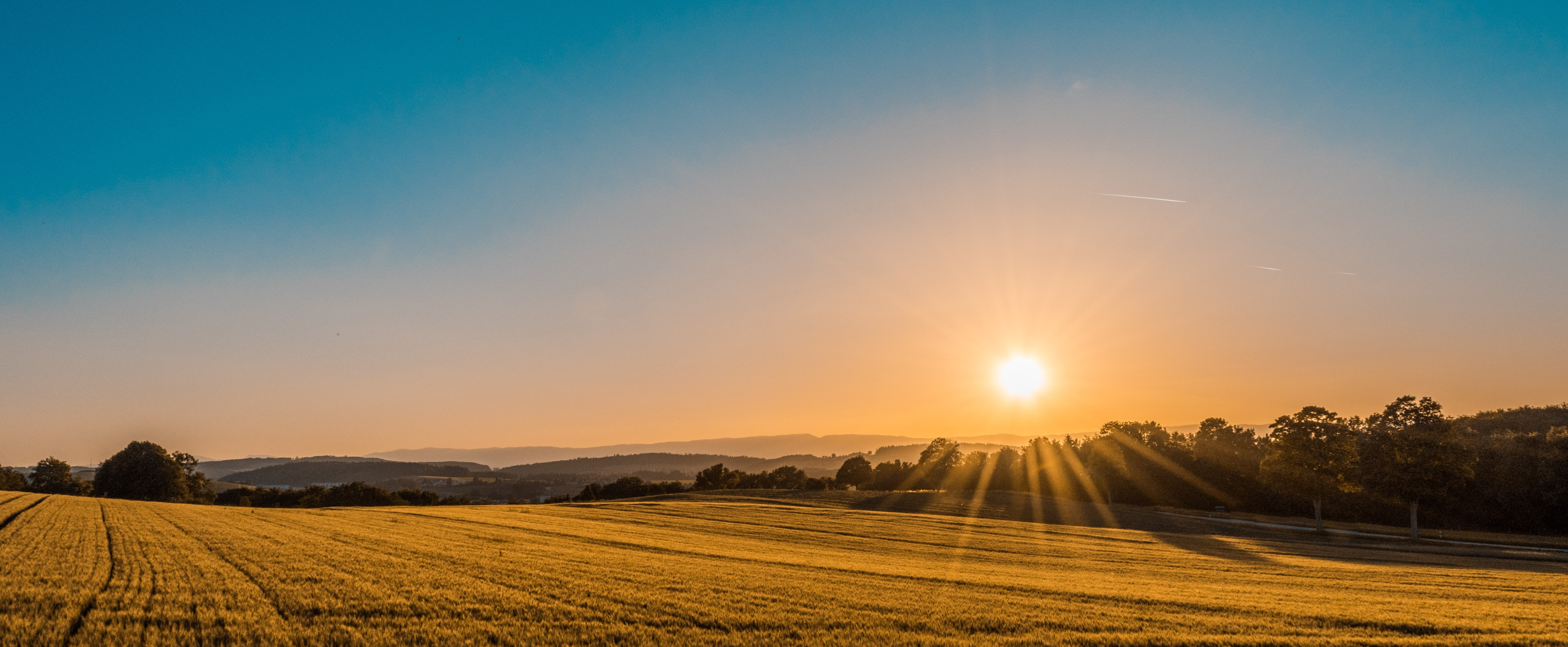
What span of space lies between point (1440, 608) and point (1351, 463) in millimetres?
49392

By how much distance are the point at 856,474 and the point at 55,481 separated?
4896 inches

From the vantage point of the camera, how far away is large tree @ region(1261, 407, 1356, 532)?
180 feet

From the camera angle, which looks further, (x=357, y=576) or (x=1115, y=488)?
(x=1115, y=488)

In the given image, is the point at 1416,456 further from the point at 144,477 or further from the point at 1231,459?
the point at 144,477

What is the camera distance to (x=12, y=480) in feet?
352

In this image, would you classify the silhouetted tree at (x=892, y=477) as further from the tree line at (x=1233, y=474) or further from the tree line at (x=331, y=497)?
the tree line at (x=331, y=497)

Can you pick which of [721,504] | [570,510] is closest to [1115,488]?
[721,504]

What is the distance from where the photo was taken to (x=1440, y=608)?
1691cm

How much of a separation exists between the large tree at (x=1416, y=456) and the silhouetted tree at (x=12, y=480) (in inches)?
6337

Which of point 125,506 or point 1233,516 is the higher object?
point 125,506

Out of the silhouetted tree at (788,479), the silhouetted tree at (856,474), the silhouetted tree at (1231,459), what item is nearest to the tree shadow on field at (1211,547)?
the silhouetted tree at (1231,459)

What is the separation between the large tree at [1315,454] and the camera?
54.9 meters

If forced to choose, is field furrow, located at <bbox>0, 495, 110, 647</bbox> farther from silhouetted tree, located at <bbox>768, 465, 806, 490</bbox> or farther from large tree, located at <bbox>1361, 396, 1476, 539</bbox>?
silhouetted tree, located at <bbox>768, 465, 806, 490</bbox>

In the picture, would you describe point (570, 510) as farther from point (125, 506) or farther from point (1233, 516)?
point (1233, 516)
